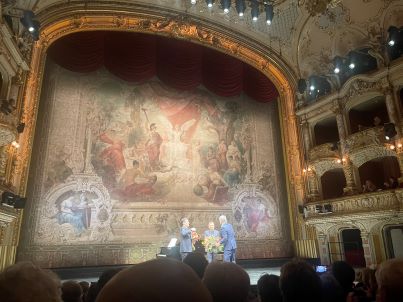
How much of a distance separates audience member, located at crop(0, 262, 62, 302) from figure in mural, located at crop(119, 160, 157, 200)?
10470 mm

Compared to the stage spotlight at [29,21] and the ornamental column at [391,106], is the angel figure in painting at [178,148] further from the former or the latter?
the ornamental column at [391,106]

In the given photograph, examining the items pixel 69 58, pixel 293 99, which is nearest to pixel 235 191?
pixel 293 99

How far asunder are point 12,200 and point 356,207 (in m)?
11.4

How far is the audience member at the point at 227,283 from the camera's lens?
5.57 ft

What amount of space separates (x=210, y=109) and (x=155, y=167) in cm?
379

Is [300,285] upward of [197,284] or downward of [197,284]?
downward

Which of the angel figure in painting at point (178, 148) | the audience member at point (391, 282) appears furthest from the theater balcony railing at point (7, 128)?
the audience member at point (391, 282)

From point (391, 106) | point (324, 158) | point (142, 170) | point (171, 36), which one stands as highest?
point (171, 36)

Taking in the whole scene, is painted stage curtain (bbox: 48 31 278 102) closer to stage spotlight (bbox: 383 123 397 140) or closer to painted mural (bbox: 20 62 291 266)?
painted mural (bbox: 20 62 291 266)

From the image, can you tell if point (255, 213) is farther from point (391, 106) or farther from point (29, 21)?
point (29, 21)

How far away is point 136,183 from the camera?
11.7 m

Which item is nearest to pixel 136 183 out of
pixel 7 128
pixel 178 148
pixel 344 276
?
pixel 178 148

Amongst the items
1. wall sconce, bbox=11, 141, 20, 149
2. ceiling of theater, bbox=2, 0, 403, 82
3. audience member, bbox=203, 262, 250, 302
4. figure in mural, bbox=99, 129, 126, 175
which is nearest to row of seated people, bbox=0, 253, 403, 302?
audience member, bbox=203, 262, 250, 302

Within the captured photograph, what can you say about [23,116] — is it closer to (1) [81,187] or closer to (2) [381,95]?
(1) [81,187]
